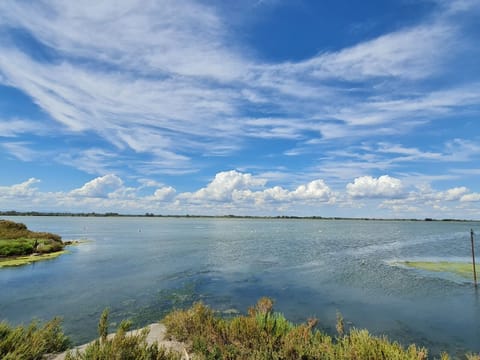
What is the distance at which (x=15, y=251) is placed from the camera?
31172 millimetres

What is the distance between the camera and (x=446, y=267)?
28547 mm

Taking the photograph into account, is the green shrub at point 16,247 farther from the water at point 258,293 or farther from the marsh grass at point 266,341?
the marsh grass at point 266,341

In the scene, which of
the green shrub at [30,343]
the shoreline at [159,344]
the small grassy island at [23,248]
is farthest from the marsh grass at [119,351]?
the small grassy island at [23,248]

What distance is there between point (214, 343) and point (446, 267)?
2907cm

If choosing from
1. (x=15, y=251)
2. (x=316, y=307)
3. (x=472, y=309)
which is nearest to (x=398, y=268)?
(x=472, y=309)

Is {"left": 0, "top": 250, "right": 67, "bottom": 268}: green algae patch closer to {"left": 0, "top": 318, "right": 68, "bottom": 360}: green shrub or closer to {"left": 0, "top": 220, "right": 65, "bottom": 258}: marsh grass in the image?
{"left": 0, "top": 220, "right": 65, "bottom": 258}: marsh grass

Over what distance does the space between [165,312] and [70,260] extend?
2111 cm

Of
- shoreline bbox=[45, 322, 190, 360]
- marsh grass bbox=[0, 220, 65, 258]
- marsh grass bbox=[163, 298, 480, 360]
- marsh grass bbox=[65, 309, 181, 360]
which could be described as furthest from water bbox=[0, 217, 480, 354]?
marsh grass bbox=[65, 309, 181, 360]

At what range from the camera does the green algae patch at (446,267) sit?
1029 inches

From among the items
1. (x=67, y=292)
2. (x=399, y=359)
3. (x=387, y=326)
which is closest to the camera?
(x=399, y=359)

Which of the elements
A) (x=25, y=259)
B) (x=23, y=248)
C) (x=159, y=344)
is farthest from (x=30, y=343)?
(x=23, y=248)

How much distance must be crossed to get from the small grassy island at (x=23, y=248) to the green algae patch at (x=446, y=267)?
127 ft

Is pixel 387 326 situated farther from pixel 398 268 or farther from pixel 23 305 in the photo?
pixel 23 305

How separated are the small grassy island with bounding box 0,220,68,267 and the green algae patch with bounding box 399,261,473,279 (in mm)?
38590
